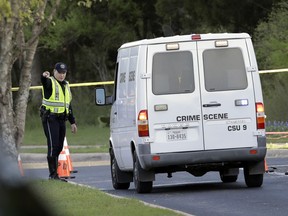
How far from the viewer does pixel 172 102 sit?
12188mm

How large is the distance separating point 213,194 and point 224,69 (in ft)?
5.38

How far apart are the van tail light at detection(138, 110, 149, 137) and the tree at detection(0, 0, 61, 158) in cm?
160

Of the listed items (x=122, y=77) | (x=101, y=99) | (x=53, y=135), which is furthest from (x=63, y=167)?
(x=122, y=77)

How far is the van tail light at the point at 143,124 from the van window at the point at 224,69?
35.3 inches

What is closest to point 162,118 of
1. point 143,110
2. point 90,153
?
point 143,110

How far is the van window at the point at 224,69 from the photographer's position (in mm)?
12320

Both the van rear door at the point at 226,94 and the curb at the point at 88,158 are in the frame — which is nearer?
the van rear door at the point at 226,94

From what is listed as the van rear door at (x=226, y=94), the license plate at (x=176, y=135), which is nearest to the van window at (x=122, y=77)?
the license plate at (x=176, y=135)

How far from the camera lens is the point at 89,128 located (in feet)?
110

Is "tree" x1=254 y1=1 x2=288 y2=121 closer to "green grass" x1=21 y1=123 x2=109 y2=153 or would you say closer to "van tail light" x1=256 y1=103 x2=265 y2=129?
"green grass" x1=21 y1=123 x2=109 y2=153

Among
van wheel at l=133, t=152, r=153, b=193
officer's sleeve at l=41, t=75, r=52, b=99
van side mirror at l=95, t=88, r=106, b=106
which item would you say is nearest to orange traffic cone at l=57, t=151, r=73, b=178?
van side mirror at l=95, t=88, r=106, b=106

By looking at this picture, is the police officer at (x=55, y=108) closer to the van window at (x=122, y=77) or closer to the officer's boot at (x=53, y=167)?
the officer's boot at (x=53, y=167)

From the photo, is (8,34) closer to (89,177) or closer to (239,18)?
(89,177)

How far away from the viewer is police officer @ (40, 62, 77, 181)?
44.4 ft
